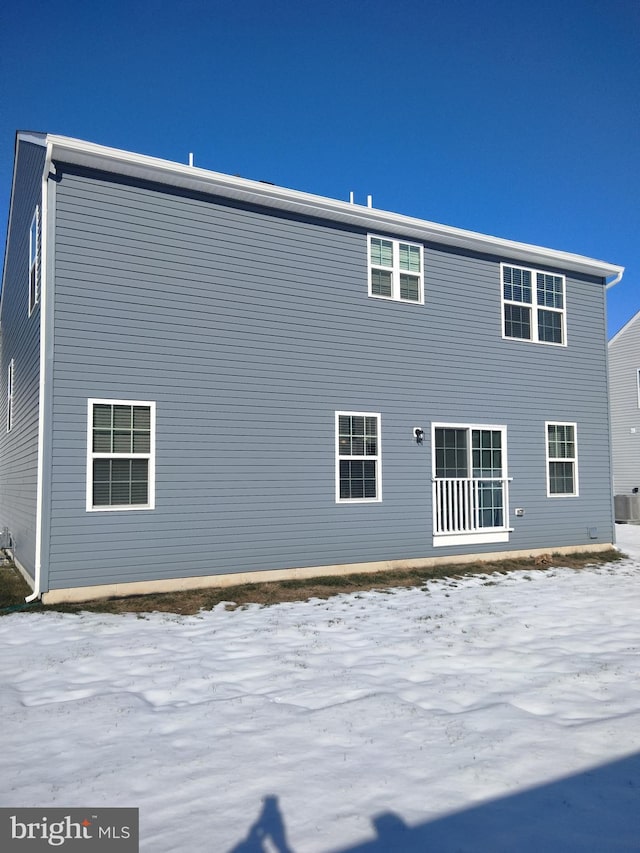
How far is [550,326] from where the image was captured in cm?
1227

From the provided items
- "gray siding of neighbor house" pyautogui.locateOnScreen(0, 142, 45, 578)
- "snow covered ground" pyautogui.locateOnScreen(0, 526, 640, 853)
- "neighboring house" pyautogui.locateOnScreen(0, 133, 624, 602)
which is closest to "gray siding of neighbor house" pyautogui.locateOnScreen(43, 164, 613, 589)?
"neighboring house" pyautogui.locateOnScreen(0, 133, 624, 602)

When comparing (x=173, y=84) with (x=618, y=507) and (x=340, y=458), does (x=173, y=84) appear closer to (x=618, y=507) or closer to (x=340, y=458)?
(x=340, y=458)

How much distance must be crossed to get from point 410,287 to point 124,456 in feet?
18.4

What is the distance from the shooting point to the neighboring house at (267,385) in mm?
7805

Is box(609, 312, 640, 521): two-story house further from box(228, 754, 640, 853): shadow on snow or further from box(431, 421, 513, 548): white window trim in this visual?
box(228, 754, 640, 853): shadow on snow

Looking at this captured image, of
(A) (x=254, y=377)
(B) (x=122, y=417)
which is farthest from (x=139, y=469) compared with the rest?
(A) (x=254, y=377)

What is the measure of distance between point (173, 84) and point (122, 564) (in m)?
9.46

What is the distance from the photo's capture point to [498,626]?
21.9 ft

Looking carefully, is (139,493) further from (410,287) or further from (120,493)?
(410,287)

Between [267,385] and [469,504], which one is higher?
[267,385]

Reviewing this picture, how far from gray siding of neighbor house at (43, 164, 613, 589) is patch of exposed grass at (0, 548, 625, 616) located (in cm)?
32

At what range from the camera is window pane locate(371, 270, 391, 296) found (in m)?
10.2

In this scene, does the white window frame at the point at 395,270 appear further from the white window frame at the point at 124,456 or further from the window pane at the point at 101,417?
the window pane at the point at 101,417

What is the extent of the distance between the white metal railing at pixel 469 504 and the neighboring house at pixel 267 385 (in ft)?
0.13
